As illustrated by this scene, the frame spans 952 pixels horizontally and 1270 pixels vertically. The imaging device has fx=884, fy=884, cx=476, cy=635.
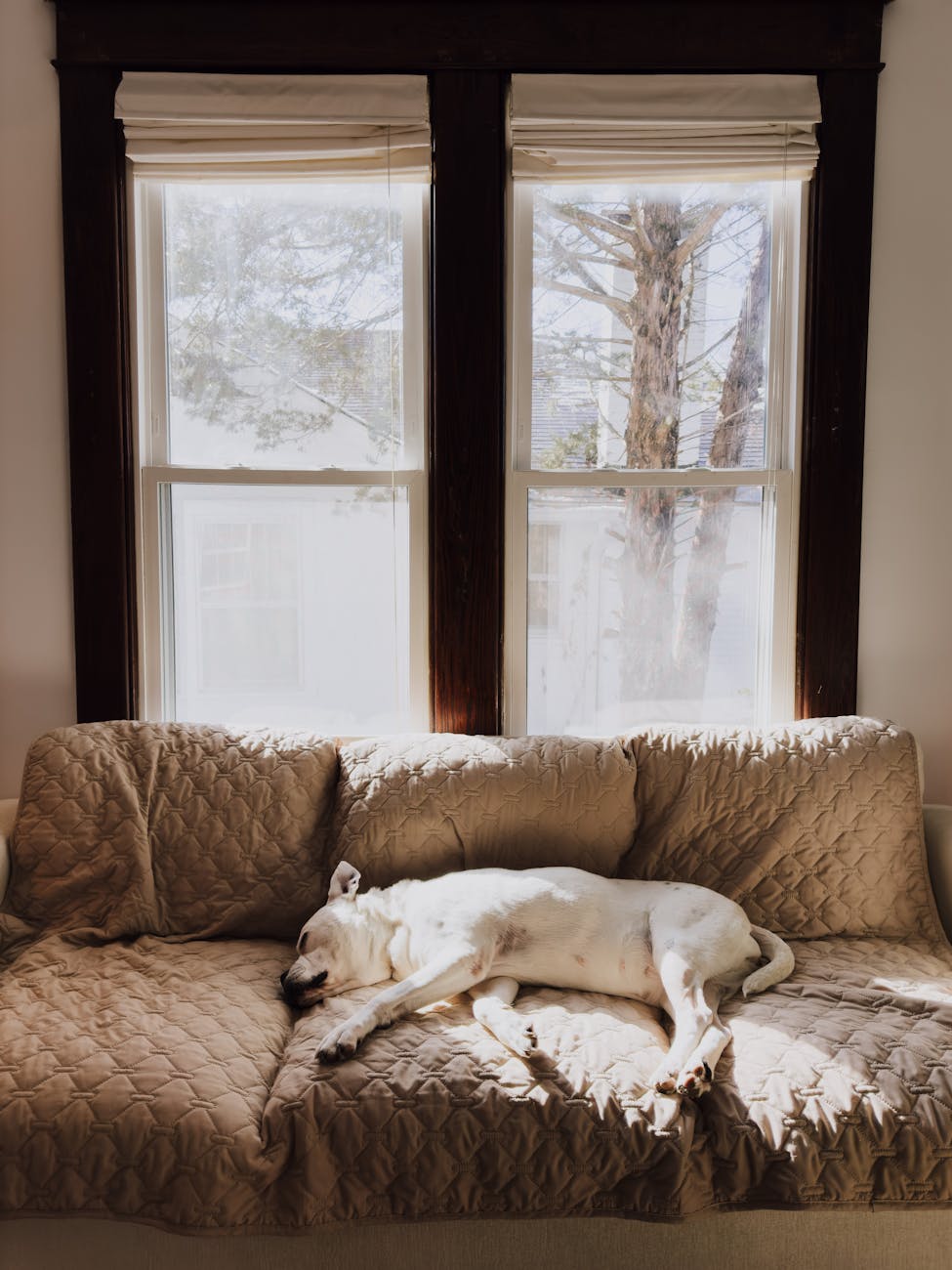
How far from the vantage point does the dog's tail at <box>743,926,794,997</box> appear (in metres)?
1.79

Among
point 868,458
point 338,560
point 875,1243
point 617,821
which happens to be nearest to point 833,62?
point 868,458

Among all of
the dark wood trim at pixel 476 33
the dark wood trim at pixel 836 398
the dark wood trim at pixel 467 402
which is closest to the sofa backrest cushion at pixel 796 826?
the dark wood trim at pixel 836 398

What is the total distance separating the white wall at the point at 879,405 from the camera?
7.69 feet

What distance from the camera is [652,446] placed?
2.47 metres

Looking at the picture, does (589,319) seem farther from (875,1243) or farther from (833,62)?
(875,1243)

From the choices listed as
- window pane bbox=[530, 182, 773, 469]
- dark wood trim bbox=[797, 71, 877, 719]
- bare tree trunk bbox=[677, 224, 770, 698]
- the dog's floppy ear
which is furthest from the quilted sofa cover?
window pane bbox=[530, 182, 773, 469]

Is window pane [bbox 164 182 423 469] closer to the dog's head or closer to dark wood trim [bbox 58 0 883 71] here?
dark wood trim [bbox 58 0 883 71]

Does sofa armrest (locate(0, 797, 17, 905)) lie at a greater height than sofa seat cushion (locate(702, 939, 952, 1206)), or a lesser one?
greater

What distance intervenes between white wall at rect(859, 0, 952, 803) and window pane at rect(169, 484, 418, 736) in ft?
4.33

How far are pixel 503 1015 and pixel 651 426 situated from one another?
159cm

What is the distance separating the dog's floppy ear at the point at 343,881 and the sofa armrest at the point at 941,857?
1.39 meters

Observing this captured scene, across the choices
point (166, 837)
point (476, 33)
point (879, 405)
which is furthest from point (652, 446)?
point (166, 837)

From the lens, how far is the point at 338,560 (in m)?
2.50

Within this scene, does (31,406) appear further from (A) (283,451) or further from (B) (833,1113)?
(B) (833,1113)
